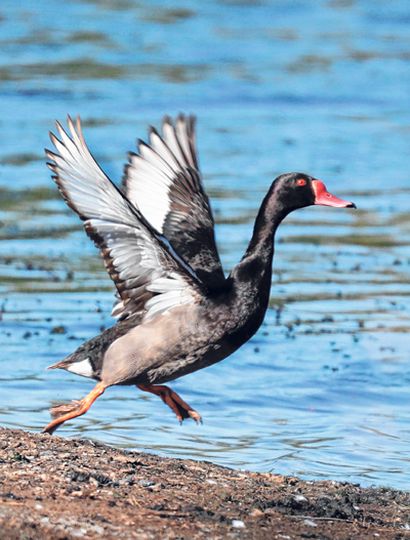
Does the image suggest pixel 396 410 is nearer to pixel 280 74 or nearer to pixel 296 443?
pixel 296 443

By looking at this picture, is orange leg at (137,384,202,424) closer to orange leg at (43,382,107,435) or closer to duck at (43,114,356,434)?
duck at (43,114,356,434)

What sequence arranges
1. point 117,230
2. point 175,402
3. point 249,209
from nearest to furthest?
point 117,230 < point 175,402 < point 249,209

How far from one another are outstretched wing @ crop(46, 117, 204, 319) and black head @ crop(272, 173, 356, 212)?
118cm

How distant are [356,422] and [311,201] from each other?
78.9 inches

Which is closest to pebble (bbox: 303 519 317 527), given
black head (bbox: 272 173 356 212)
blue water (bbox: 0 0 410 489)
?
blue water (bbox: 0 0 410 489)

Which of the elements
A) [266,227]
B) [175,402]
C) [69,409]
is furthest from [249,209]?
[69,409]

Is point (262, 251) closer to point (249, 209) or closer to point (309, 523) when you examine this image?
point (309, 523)

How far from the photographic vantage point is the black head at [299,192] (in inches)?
354

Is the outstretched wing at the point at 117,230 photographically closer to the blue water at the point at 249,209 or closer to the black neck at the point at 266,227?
the black neck at the point at 266,227

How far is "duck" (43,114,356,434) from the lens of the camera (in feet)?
25.1

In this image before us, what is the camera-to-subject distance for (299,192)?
9031mm

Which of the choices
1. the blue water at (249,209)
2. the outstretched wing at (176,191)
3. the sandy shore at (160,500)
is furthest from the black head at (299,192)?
the sandy shore at (160,500)

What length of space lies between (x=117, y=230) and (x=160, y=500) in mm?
1754

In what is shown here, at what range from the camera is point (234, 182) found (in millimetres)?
18172
